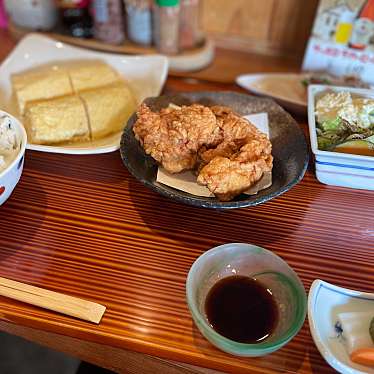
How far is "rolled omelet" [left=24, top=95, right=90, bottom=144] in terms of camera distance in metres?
1.23

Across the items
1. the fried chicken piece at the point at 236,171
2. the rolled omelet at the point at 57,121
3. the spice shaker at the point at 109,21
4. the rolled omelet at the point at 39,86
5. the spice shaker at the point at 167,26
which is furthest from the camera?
the spice shaker at the point at 109,21

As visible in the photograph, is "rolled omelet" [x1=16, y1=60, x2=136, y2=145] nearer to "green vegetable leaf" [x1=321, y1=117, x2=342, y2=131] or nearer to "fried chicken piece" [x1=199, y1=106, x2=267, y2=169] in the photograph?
"fried chicken piece" [x1=199, y1=106, x2=267, y2=169]

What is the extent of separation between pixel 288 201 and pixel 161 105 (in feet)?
1.53

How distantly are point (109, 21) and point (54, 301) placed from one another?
3.78 feet

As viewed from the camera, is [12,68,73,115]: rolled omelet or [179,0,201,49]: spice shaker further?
[179,0,201,49]: spice shaker

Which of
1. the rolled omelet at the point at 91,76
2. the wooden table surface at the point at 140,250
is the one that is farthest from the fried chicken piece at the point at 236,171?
the rolled omelet at the point at 91,76

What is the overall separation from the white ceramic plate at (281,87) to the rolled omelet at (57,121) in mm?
551

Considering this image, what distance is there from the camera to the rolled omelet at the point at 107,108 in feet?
4.27

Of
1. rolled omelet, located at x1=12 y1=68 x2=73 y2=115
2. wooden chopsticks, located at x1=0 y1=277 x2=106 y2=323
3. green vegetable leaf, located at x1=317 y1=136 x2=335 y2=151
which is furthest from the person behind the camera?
rolled omelet, located at x1=12 y1=68 x2=73 y2=115

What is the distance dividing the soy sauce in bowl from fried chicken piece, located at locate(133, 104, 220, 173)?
1.12 feet

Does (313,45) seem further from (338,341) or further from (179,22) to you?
(338,341)

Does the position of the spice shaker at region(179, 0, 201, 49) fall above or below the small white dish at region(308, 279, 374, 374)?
above

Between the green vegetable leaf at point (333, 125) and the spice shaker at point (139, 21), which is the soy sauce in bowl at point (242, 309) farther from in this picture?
the spice shaker at point (139, 21)

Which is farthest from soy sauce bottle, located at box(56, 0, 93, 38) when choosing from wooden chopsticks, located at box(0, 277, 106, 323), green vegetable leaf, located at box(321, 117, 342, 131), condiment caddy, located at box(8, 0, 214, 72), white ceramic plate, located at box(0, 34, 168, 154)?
wooden chopsticks, located at box(0, 277, 106, 323)
